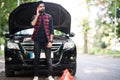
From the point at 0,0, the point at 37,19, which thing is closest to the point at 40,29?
the point at 37,19

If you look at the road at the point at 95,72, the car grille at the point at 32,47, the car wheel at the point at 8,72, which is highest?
the car grille at the point at 32,47

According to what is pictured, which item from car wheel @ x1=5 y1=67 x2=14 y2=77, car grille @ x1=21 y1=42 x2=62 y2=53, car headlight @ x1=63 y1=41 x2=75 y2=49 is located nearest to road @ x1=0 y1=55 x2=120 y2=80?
car wheel @ x1=5 y1=67 x2=14 y2=77

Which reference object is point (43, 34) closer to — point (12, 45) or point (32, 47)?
point (32, 47)

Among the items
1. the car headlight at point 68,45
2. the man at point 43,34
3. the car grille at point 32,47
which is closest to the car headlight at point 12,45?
the car grille at point 32,47

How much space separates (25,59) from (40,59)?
0.40 meters

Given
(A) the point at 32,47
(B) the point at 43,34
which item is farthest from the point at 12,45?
(B) the point at 43,34

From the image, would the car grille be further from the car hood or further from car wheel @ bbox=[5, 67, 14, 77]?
the car hood

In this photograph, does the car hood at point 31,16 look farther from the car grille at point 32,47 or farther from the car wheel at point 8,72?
the car wheel at point 8,72

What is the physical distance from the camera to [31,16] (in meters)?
11.6

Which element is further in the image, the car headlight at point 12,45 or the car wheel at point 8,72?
the car wheel at point 8,72

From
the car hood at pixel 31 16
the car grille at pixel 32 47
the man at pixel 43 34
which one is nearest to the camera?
the man at pixel 43 34

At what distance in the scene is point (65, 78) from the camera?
25.4ft

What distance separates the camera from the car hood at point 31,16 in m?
11.3

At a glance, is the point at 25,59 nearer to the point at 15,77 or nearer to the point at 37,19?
the point at 15,77
